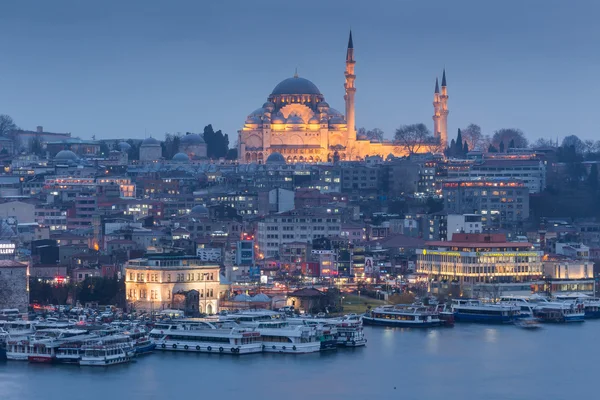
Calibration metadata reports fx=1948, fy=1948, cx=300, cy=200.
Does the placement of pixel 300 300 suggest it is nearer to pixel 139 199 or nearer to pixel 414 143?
pixel 139 199

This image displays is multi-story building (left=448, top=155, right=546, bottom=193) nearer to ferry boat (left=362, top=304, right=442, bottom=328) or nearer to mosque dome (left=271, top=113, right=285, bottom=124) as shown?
mosque dome (left=271, top=113, right=285, bottom=124)

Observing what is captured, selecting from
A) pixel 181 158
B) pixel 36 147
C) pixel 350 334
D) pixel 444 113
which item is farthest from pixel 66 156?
pixel 350 334

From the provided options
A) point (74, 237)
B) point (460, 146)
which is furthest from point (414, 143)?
point (74, 237)

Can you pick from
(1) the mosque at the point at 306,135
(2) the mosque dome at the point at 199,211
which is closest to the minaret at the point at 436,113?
(1) the mosque at the point at 306,135

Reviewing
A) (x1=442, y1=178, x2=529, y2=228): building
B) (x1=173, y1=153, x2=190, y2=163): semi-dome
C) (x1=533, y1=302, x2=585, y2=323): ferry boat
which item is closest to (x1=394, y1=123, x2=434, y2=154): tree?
(x1=173, y1=153, x2=190, y2=163): semi-dome

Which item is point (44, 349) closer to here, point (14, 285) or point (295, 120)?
point (14, 285)

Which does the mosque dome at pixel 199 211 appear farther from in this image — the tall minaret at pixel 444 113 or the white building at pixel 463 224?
the tall minaret at pixel 444 113
